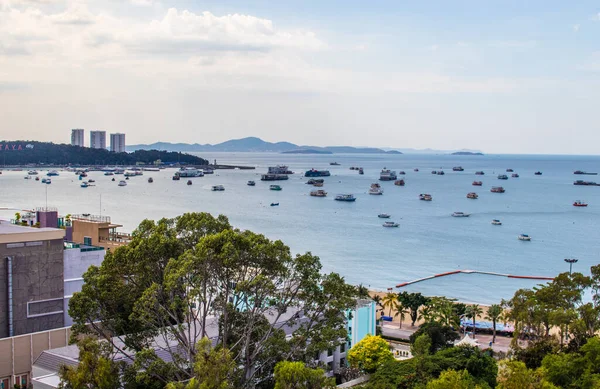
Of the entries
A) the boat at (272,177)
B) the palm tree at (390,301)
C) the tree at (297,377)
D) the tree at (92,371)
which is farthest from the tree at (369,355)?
the boat at (272,177)

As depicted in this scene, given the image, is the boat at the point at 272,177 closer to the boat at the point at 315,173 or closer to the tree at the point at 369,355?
the boat at the point at 315,173

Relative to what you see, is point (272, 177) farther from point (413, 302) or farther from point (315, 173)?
point (413, 302)

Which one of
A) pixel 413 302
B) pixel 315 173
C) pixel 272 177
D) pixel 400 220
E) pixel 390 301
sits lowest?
pixel 400 220

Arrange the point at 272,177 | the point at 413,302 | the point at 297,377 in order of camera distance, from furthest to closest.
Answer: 1. the point at 272,177
2. the point at 413,302
3. the point at 297,377

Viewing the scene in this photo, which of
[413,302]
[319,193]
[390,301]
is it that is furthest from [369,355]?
[319,193]

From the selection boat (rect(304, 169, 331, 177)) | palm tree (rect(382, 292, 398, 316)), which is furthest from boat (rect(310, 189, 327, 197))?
palm tree (rect(382, 292, 398, 316))
